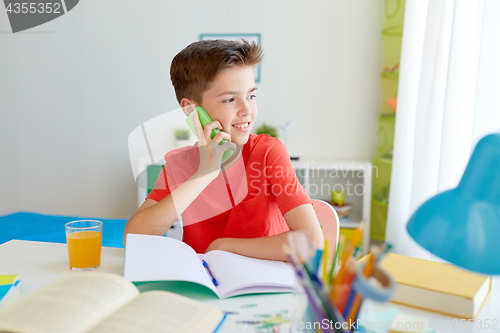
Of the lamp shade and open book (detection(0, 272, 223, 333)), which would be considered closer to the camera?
the lamp shade

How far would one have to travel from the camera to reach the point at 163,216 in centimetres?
112

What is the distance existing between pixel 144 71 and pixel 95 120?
20.6 inches

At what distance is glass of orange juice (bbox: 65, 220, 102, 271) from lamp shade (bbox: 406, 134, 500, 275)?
2.15 feet

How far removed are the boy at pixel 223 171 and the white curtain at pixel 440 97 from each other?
0.67 metres

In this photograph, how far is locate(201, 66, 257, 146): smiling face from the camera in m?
1.21

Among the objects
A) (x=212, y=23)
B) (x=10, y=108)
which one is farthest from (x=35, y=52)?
(x=212, y=23)

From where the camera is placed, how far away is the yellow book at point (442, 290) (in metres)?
0.64

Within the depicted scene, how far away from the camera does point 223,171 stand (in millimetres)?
1283

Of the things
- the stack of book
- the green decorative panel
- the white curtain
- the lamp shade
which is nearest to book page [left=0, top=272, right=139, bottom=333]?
the lamp shade

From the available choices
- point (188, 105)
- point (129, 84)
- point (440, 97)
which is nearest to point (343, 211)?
point (440, 97)

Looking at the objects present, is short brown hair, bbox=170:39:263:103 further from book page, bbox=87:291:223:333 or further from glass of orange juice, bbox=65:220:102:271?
book page, bbox=87:291:223:333

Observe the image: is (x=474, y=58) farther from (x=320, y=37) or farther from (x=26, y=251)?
(x=26, y=251)

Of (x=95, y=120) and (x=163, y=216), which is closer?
(x=163, y=216)

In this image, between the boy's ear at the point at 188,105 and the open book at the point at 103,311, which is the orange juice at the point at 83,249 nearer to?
the open book at the point at 103,311
